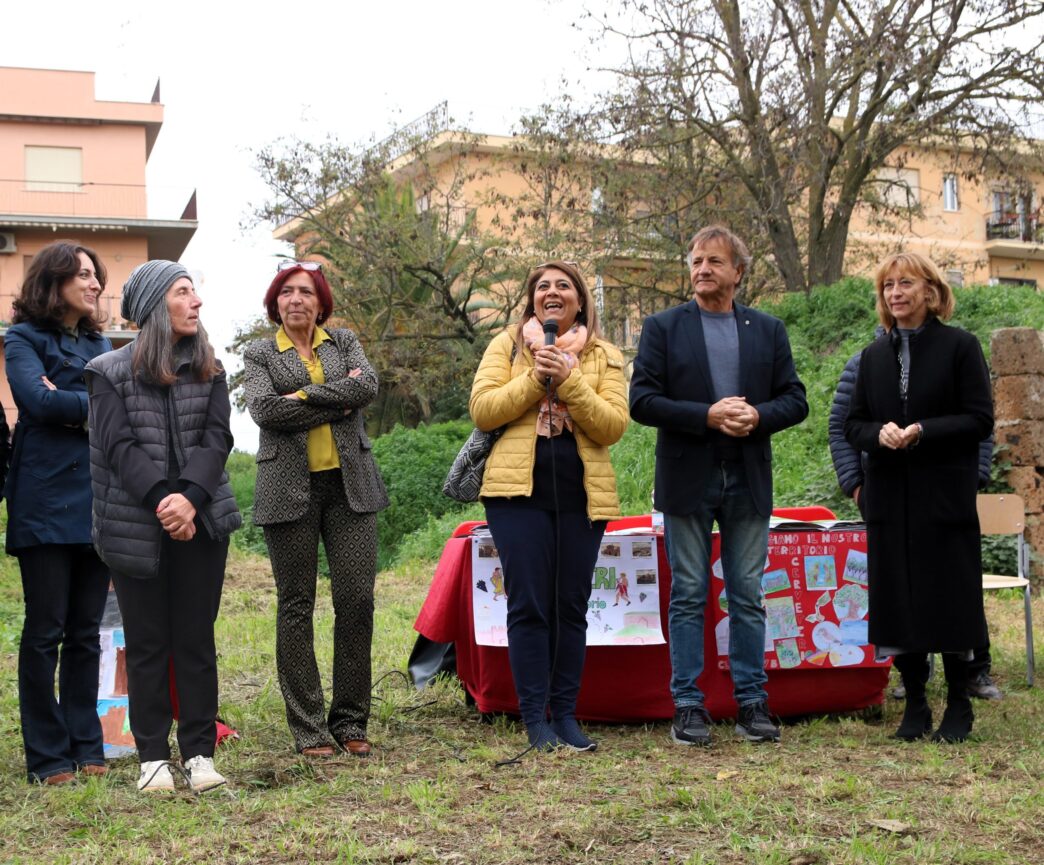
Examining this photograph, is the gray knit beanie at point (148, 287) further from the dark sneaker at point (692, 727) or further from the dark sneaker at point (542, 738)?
the dark sneaker at point (692, 727)

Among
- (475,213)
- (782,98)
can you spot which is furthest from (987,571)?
(475,213)

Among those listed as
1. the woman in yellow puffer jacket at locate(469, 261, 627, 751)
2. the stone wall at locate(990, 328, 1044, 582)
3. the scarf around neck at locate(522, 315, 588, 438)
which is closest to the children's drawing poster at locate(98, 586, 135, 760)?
the woman in yellow puffer jacket at locate(469, 261, 627, 751)

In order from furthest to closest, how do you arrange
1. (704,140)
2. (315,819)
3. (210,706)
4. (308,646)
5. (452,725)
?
(704,140) < (452,725) < (308,646) < (210,706) < (315,819)

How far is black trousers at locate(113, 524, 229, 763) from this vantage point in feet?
14.1

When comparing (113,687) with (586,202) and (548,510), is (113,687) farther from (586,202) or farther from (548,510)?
(586,202)

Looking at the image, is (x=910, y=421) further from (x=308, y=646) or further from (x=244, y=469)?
(x=244, y=469)

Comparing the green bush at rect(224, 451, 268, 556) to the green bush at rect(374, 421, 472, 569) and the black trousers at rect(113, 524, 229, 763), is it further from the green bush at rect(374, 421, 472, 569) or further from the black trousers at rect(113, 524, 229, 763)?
the black trousers at rect(113, 524, 229, 763)

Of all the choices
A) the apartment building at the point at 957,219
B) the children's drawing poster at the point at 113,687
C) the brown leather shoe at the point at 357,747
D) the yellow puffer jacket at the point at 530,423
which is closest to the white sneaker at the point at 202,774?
the brown leather shoe at the point at 357,747

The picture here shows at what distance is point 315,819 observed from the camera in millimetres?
3785

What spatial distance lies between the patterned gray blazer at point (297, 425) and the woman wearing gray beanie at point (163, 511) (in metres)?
0.23

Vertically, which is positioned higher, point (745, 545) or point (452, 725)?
point (745, 545)

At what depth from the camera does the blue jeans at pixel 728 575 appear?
4969 mm

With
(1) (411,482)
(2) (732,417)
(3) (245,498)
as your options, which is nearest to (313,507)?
(2) (732,417)

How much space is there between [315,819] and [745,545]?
209 centimetres
